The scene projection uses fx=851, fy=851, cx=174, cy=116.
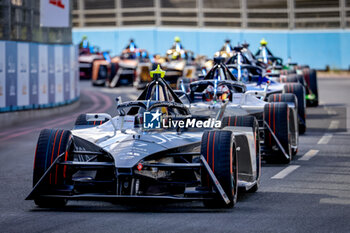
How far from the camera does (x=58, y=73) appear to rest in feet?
89.9

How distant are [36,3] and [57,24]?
40.0 inches

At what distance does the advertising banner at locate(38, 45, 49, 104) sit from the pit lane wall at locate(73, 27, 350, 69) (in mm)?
27658

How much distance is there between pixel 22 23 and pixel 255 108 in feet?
36.1

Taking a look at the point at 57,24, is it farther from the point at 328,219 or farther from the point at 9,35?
the point at 328,219

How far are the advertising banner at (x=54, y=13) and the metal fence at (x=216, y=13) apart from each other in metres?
28.5

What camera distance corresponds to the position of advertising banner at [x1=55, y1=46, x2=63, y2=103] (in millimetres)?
27281

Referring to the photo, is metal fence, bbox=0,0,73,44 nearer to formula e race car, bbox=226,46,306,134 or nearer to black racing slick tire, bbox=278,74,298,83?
formula e race car, bbox=226,46,306,134

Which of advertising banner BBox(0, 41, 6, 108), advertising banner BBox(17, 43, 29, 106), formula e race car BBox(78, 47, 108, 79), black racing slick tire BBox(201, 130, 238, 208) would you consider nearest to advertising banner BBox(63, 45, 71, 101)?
advertising banner BBox(17, 43, 29, 106)

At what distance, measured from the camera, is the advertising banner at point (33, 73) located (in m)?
24.9

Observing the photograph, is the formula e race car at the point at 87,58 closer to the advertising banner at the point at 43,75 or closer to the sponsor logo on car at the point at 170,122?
the advertising banner at the point at 43,75

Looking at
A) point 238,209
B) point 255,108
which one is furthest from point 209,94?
point 238,209

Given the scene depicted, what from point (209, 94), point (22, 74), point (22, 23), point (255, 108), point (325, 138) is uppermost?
point (22, 23)

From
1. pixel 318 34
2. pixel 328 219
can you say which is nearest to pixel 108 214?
pixel 328 219

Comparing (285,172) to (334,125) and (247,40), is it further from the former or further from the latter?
(247,40)
